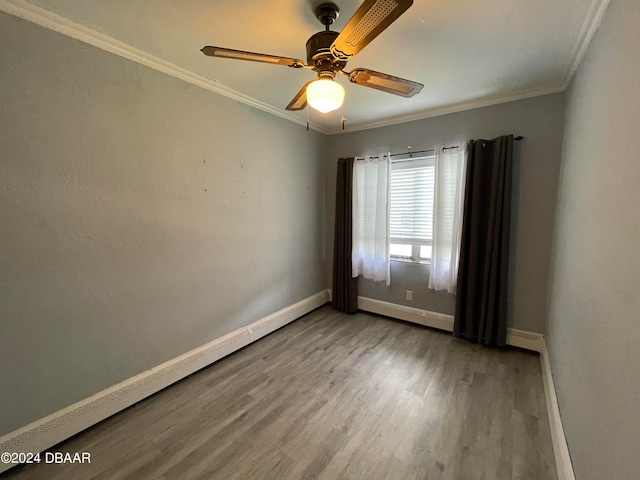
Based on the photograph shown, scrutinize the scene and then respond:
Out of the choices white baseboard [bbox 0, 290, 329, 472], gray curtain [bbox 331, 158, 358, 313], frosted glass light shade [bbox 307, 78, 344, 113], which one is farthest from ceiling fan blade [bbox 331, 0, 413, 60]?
white baseboard [bbox 0, 290, 329, 472]

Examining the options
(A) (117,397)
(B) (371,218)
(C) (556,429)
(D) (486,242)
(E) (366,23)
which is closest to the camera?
(E) (366,23)

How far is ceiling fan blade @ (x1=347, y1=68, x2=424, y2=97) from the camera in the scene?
1.38 m

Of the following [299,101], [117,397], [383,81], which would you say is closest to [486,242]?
[383,81]

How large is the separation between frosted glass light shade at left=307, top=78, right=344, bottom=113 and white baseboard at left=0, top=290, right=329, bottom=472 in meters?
2.16

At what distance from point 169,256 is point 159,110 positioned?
108 centimetres

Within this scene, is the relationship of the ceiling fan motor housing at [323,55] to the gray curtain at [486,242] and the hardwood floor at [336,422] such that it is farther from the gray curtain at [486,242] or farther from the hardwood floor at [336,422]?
the hardwood floor at [336,422]

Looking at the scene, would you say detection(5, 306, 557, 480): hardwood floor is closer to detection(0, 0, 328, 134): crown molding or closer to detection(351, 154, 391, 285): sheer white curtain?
detection(351, 154, 391, 285): sheer white curtain

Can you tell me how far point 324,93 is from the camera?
4.30 feet

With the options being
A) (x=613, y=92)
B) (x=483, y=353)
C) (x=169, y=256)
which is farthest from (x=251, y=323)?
(x=613, y=92)

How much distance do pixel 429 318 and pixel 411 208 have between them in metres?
1.29

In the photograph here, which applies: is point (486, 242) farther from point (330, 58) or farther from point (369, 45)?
point (330, 58)

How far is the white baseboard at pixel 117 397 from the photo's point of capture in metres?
1.48

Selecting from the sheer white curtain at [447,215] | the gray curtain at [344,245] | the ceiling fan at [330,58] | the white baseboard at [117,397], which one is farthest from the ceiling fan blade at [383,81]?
the white baseboard at [117,397]

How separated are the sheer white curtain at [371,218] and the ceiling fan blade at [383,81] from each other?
1589 millimetres
